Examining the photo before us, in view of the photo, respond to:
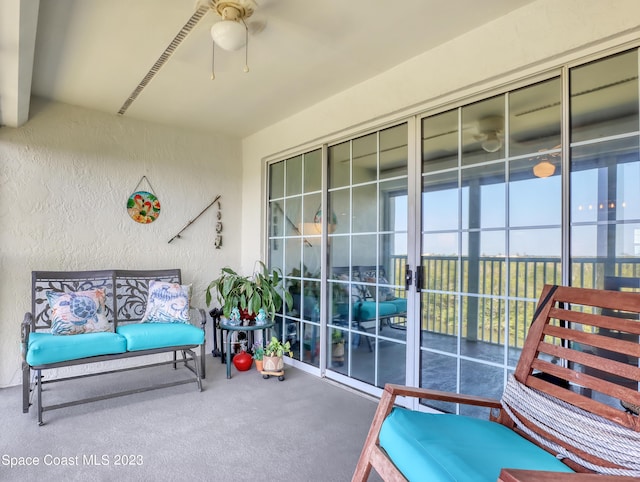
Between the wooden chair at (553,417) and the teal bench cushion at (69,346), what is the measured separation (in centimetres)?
212

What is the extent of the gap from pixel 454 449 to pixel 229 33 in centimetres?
218

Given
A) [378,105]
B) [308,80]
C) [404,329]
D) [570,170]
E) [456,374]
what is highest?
[308,80]

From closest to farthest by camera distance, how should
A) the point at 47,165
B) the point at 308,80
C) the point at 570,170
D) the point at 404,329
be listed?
1. the point at 570,170
2. the point at 404,329
3. the point at 308,80
4. the point at 47,165

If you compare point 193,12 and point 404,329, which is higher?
point 193,12

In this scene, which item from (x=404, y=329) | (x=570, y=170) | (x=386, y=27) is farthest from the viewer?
(x=404, y=329)

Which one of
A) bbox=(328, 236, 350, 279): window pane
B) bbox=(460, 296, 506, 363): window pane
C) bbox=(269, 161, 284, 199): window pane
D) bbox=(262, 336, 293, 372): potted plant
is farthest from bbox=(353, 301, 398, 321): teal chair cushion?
bbox=(269, 161, 284, 199): window pane

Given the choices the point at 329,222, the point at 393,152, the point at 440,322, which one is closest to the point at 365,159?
the point at 393,152

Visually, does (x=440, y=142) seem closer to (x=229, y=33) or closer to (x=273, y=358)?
(x=229, y=33)

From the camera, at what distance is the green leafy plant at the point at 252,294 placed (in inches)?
145

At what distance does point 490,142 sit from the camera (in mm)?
2396

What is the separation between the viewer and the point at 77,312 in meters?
2.95

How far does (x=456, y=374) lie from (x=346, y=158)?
1964mm

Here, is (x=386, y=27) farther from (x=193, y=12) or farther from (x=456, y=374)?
(x=456, y=374)

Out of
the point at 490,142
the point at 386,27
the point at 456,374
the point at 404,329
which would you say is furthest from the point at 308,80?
the point at 456,374
